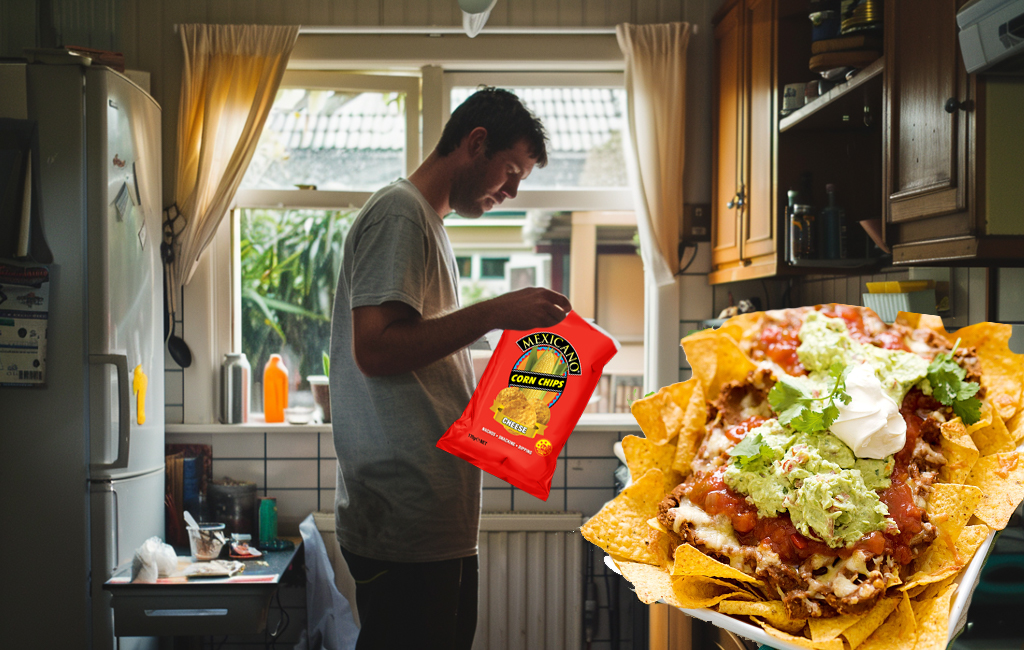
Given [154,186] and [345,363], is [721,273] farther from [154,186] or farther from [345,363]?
[154,186]

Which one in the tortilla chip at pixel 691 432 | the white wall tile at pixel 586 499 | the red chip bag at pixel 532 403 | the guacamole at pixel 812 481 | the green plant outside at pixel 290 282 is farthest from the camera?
the green plant outside at pixel 290 282

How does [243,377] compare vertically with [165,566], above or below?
above

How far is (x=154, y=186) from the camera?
228 cm

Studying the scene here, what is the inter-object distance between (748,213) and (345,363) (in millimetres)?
1403

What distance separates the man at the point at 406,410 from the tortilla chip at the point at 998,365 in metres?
0.65

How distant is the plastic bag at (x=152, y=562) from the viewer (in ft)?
6.23

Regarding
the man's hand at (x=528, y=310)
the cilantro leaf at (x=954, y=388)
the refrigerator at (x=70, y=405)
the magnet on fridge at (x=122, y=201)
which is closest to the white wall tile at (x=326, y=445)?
the refrigerator at (x=70, y=405)

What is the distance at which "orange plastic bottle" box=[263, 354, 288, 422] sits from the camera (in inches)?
99.4

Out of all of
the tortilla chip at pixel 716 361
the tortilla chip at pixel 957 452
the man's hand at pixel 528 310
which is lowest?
the tortilla chip at pixel 957 452

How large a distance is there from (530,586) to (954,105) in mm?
1984

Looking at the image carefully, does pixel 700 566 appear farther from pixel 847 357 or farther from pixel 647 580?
pixel 847 357

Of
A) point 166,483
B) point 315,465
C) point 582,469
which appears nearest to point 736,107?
point 582,469

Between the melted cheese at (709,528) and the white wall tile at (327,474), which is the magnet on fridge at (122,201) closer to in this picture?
the white wall tile at (327,474)

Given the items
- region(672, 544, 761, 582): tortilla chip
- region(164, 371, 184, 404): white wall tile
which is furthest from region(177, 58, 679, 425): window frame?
region(672, 544, 761, 582): tortilla chip
